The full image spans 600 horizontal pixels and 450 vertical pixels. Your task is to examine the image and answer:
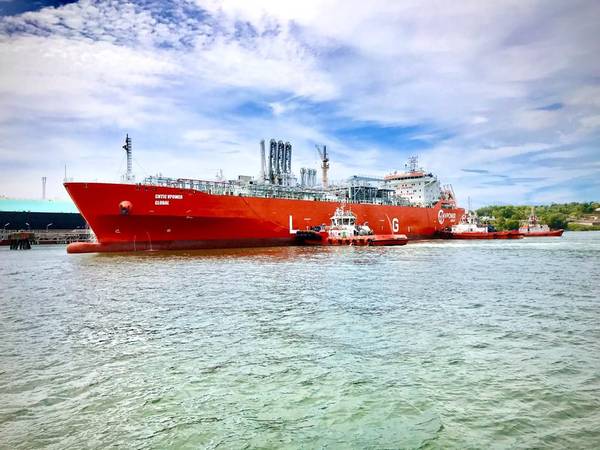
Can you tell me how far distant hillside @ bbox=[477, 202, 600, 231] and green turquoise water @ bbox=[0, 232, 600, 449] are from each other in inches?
4153

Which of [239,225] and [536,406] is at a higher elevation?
[239,225]

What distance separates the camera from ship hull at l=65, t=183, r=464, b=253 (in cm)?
2416

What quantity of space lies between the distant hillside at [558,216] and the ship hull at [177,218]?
290 feet

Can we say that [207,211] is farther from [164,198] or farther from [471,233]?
[471,233]

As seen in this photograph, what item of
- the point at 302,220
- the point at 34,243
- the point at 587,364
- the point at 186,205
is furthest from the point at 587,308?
the point at 34,243

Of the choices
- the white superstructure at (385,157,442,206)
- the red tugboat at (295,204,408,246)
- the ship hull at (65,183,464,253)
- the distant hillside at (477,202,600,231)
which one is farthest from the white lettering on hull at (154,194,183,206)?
the distant hillside at (477,202,600,231)

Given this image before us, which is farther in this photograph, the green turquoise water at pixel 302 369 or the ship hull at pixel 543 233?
the ship hull at pixel 543 233

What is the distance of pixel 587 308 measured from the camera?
957 cm

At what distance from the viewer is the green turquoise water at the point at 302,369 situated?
4.01 metres

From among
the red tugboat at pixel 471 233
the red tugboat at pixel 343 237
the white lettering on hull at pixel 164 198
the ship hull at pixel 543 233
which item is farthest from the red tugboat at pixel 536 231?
the white lettering on hull at pixel 164 198

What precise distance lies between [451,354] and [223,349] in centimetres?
366

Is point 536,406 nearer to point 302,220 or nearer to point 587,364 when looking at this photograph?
point 587,364

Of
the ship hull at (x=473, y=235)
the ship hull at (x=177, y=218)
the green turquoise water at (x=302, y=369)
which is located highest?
the ship hull at (x=177, y=218)

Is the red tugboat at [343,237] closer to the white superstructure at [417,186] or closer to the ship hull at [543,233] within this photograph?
the white superstructure at [417,186]
